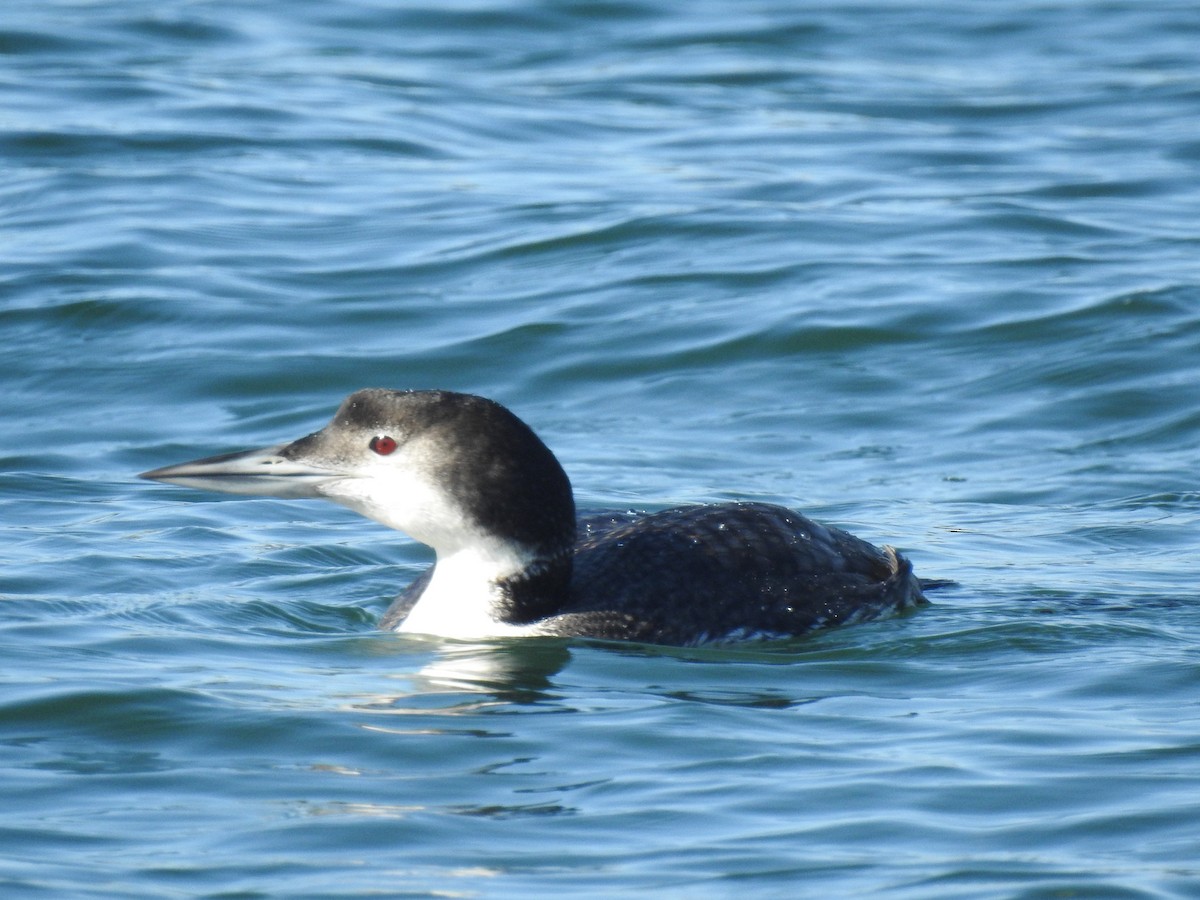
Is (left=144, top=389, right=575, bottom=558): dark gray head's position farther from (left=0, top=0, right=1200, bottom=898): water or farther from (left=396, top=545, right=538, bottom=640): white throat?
(left=0, top=0, right=1200, bottom=898): water

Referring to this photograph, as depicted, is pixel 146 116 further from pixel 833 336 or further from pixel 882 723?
pixel 882 723

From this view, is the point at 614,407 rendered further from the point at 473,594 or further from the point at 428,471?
the point at 428,471

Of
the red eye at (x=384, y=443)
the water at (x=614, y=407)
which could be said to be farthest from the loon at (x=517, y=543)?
the water at (x=614, y=407)

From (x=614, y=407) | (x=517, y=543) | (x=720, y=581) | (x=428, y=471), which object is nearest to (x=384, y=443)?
(x=428, y=471)

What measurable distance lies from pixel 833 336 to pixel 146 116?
568cm

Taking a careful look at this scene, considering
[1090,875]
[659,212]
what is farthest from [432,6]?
[1090,875]

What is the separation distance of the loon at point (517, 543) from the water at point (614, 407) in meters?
0.13

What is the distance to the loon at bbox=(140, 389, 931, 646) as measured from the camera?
245 inches

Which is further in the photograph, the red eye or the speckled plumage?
the speckled plumage

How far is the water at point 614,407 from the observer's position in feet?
15.5

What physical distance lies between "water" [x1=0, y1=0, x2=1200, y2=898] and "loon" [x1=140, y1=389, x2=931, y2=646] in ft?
0.43

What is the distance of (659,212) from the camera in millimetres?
12000

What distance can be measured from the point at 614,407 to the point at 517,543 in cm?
323

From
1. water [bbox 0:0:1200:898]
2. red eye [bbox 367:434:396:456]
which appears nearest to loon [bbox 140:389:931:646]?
red eye [bbox 367:434:396:456]
